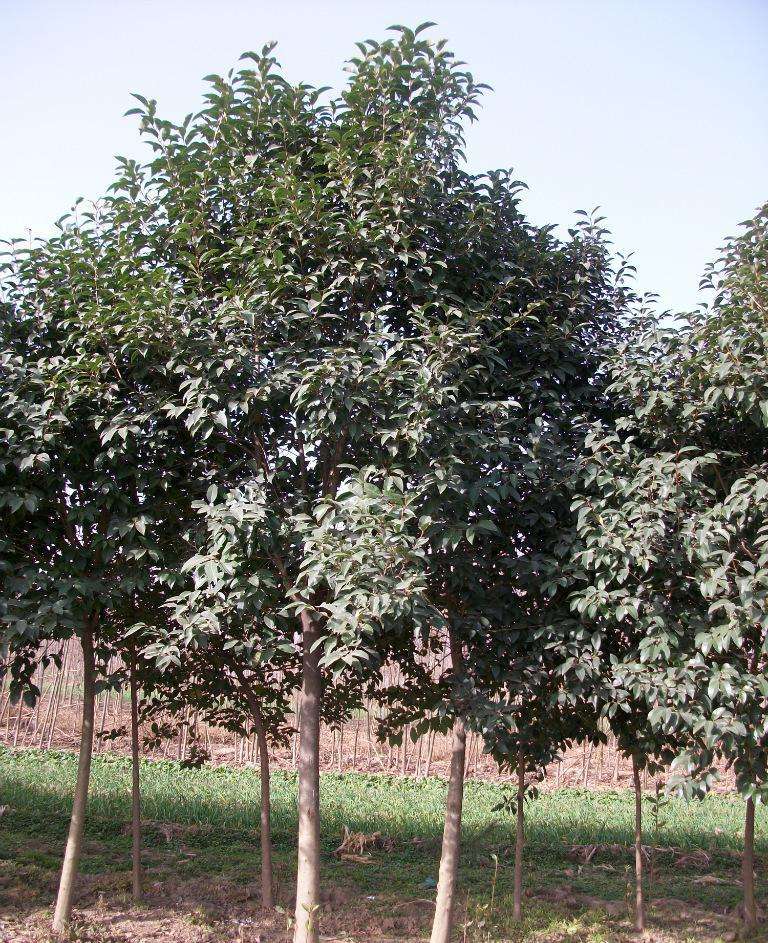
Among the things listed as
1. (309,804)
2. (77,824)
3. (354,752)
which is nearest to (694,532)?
(309,804)

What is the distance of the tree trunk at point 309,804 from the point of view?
473cm

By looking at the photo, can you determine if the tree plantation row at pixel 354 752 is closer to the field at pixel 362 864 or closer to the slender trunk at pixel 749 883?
the field at pixel 362 864

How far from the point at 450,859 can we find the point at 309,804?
921 mm

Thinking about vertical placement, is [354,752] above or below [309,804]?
below

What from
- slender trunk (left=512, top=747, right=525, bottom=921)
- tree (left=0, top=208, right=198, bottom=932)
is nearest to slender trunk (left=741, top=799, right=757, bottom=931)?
slender trunk (left=512, top=747, right=525, bottom=921)

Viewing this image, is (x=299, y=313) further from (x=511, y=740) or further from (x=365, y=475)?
(x=511, y=740)

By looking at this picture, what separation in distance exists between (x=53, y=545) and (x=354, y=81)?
3389 millimetres

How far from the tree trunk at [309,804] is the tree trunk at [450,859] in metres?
0.73

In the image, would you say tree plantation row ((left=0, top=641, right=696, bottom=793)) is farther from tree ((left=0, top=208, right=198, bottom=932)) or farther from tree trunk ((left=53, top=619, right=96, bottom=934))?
tree ((left=0, top=208, right=198, bottom=932))

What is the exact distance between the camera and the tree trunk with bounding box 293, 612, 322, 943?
4730 millimetres

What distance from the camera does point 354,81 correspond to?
4906 millimetres

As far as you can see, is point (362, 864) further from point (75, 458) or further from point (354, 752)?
point (354, 752)

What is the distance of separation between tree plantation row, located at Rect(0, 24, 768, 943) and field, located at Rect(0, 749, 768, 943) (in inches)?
32.4

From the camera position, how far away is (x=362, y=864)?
7465 millimetres
